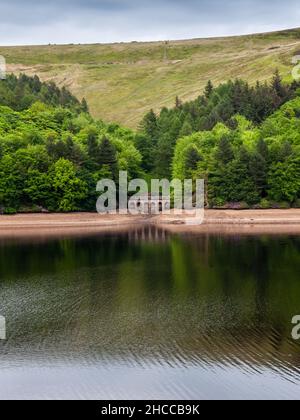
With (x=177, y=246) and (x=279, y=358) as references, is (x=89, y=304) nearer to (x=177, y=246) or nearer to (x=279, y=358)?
(x=279, y=358)

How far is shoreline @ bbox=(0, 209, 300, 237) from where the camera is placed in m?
93.3

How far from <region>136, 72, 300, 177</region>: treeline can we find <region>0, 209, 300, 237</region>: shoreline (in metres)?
32.3

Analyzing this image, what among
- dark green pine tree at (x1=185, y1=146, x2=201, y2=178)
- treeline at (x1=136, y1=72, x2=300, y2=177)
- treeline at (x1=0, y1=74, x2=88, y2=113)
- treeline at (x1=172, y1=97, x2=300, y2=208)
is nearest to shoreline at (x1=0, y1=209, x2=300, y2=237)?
treeline at (x1=172, y1=97, x2=300, y2=208)

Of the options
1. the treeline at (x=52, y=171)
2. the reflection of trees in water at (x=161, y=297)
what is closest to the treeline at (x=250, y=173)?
the treeline at (x=52, y=171)

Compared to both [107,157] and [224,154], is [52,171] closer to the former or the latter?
[107,157]

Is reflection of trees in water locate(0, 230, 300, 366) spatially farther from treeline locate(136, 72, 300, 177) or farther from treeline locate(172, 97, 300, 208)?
treeline locate(136, 72, 300, 177)

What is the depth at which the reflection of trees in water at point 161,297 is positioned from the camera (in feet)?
125

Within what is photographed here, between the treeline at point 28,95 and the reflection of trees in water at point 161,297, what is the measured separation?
93.9m

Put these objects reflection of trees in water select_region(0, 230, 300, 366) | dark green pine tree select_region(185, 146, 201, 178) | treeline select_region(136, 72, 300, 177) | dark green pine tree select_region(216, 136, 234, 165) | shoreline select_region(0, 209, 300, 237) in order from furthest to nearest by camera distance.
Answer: treeline select_region(136, 72, 300, 177), dark green pine tree select_region(185, 146, 201, 178), dark green pine tree select_region(216, 136, 234, 165), shoreline select_region(0, 209, 300, 237), reflection of trees in water select_region(0, 230, 300, 366)

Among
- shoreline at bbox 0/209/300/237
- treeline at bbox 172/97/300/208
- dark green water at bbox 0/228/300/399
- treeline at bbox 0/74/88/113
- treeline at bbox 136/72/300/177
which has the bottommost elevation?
dark green water at bbox 0/228/300/399

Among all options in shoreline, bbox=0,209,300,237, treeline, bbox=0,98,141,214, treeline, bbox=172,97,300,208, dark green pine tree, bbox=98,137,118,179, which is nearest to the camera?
shoreline, bbox=0,209,300,237

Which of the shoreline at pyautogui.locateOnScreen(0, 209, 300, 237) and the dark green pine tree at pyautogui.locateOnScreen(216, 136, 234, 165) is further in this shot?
the dark green pine tree at pyautogui.locateOnScreen(216, 136, 234, 165)

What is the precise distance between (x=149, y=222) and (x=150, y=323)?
58.7m

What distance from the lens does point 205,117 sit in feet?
494
